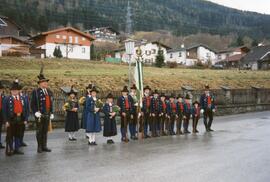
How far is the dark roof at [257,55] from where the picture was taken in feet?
280

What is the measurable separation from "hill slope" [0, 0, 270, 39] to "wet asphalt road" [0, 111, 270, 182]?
8057 centimetres

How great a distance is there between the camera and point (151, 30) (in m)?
128

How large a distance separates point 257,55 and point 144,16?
1491 inches

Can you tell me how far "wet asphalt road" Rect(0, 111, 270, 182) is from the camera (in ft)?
28.0

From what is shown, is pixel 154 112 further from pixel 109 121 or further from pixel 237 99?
pixel 237 99

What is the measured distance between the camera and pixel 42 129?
11.9m

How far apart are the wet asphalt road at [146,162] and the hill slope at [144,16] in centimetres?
8057

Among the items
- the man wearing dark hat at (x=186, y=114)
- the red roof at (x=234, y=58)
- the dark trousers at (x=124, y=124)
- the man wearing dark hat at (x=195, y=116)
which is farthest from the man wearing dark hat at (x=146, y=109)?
the red roof at (x=234, y=58)

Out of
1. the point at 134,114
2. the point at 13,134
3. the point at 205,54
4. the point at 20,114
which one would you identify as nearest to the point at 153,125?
the point at 134,114

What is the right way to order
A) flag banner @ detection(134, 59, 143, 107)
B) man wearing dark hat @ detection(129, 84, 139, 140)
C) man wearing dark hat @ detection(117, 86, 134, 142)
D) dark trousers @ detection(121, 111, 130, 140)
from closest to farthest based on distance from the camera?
dark trousers @ detection(121, 111, 130, 140) < man wearing dark hat @ detection(117, 86, 134, 142) < man wearing dark hat @ detection(129, 84, 139, 140) < flag banner @ detection(134, 59, 143, 107)

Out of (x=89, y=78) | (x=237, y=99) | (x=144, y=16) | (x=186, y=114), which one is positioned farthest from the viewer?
(x=144, y=16)

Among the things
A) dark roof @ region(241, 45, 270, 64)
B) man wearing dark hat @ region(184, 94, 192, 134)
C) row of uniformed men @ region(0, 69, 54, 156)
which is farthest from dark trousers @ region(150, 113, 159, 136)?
dark roof @ region(241, 45, 270, 64)

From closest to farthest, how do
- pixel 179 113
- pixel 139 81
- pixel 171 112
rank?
1. pixel 139 81
2. pixel 171 112
3. pixel 179 113

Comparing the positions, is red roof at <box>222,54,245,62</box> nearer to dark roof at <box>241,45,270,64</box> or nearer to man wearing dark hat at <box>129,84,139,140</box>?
dark roof at <box>241,45,270,64</box>
